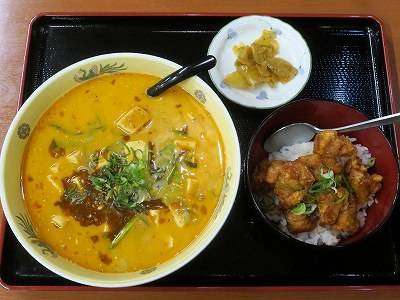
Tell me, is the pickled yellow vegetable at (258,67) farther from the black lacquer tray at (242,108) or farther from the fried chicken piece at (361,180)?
the fried chicken piece at (361,180)

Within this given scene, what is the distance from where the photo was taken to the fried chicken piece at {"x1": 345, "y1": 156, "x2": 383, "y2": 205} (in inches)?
78.5

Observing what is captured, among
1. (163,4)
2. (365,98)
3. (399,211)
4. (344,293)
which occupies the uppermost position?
(163,4)

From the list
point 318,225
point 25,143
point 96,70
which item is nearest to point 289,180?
point 318,225

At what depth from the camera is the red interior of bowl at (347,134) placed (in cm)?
197

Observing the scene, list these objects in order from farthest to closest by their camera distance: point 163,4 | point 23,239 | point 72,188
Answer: point 163,4 → point 72,188 → point 23,239

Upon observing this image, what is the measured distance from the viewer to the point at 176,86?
192cm

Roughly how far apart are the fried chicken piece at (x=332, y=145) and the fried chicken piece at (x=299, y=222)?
0.95 ft

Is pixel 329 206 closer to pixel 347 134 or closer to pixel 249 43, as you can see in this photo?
pixel 347 134

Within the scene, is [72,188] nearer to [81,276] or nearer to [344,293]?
[81,276]

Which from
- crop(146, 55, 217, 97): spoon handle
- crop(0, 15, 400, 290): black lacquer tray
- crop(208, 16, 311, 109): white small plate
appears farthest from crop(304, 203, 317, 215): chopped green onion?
crop(146, 55, 217, 97): spoon handle

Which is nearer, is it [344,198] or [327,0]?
[344,198]

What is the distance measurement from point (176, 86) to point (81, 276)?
0.83 metres

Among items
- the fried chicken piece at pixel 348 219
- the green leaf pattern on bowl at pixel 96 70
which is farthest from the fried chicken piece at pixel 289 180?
the green leaf pattern on bowl at pixel 96 70

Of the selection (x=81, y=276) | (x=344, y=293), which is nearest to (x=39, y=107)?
(x=81, y=276)
